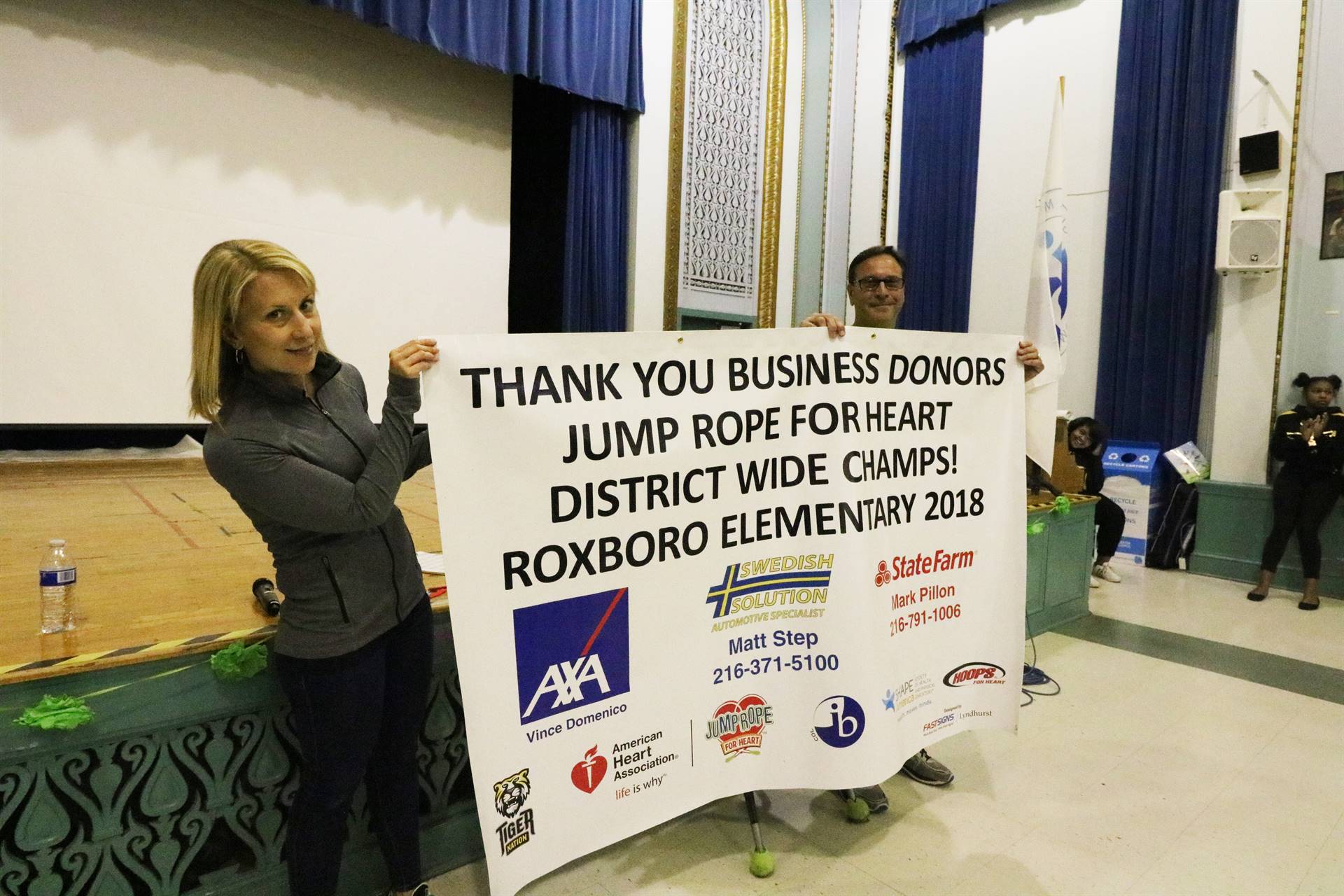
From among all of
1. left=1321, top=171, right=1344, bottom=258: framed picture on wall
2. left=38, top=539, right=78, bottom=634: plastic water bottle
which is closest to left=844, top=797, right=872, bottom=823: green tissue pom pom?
left=38, top=539, right=78, bottom=634: plastic water bottle

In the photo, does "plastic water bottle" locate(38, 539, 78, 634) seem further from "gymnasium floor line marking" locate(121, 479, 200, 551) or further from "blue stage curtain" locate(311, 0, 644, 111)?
"blue stage curtain" locate(311, 0, 644, 111)

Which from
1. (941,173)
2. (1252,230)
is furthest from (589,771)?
(941,173)

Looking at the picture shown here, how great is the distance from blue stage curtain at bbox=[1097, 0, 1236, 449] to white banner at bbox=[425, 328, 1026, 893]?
3981mm

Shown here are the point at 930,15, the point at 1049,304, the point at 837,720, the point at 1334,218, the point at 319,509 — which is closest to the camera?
the point at 319,509

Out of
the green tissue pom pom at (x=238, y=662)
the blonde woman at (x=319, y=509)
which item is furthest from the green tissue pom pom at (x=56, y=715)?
the blonde woman at (x=319, y=509)

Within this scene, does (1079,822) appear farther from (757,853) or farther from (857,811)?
(757,853)

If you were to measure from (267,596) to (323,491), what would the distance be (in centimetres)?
65

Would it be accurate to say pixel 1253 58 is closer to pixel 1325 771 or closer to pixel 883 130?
pixel 883 130

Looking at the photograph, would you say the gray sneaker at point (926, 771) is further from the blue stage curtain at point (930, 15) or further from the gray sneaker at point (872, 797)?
the blue stage curtain at point (930, 15)

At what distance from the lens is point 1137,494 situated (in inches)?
200

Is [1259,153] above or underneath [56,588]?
above

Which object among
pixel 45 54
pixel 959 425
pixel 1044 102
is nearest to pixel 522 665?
pixel 959 425

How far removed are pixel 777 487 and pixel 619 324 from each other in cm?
455

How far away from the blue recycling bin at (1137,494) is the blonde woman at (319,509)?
4.91 metres
